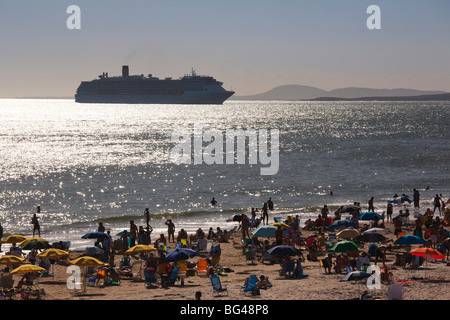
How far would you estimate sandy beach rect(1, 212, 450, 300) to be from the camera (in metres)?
13.5

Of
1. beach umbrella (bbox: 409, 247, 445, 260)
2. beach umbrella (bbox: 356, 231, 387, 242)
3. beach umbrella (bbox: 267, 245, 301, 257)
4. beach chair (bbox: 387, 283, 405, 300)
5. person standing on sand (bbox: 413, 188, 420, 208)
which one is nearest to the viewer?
beach chair (bbox: 387, 283, 405, 300)

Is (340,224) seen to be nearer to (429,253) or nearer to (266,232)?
(266,232)

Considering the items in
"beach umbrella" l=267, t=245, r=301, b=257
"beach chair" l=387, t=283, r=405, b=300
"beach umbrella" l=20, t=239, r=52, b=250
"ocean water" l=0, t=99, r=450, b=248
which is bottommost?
"ocean water" l=0, t=99, r=450, b=248

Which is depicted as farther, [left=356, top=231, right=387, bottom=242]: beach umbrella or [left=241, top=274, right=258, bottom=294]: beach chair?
[left=356, top=231, right=387, bottom=242]: beach umbrella

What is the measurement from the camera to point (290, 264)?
16.2 metres

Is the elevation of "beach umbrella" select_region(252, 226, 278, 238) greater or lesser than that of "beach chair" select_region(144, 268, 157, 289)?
greater

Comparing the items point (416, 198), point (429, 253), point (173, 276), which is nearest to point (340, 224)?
point (429, 253)
